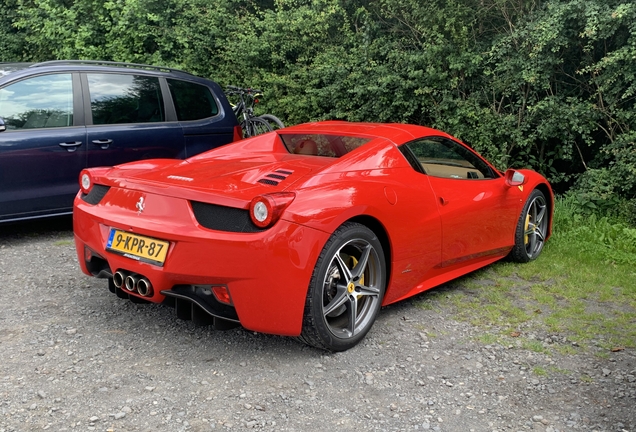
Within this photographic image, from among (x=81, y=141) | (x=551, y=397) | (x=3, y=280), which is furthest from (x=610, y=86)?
(x=3, y=280)

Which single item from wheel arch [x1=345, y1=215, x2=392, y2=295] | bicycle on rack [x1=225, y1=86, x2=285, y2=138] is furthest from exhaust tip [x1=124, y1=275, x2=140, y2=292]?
bicycle on rack [x1=225, y1=86, x2=285, y2=138]

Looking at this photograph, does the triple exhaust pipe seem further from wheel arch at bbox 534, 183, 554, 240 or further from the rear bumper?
wheel arch at bbox 534, 183, 554, 240

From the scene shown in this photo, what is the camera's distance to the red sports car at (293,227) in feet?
11.0

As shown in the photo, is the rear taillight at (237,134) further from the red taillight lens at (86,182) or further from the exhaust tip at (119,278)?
the exhaust tip at (119,278)

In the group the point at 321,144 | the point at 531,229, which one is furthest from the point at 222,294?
the point at 531,229

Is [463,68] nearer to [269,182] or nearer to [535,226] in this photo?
[535,226]

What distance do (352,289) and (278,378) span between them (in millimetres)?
692

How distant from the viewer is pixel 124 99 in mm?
6516

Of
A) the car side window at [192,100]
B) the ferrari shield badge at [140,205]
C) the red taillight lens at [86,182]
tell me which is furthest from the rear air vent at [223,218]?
the car side window at [192,100]

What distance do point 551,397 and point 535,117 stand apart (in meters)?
4.67

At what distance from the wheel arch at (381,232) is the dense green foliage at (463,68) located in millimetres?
3675

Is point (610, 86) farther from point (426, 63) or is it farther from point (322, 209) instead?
point (322, 209)

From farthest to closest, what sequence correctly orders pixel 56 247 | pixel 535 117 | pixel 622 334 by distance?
pixel 535 117, pixel 56 247, pixel 622 334

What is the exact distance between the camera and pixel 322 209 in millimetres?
3504
